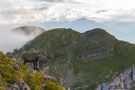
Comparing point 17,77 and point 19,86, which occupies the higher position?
point 17,77

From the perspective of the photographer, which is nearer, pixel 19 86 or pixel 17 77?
pixel 19 86

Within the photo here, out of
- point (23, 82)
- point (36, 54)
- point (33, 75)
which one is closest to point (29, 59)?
point (36, 54)

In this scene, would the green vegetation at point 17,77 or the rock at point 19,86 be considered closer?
the rock at point 19,86

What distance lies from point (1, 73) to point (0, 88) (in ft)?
7.45

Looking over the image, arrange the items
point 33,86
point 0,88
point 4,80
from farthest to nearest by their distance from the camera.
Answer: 1. point 33,86
2. point 4,80
3. point 0,88

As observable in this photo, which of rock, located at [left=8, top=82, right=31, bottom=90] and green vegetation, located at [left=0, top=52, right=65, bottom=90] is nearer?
rock, located at [left=8, top=82, right=31, bottom=90]

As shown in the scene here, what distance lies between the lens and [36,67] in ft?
144

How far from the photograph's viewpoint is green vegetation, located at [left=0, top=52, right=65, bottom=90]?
27.9 meters

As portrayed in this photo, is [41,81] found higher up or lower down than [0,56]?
lower down

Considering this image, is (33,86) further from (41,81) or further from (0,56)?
(0,56)

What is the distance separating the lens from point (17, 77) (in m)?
28.5

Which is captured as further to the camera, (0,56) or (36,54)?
(36,54)

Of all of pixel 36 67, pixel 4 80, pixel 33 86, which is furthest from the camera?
pixel 36 67

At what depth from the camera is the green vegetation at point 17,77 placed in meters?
27.9
